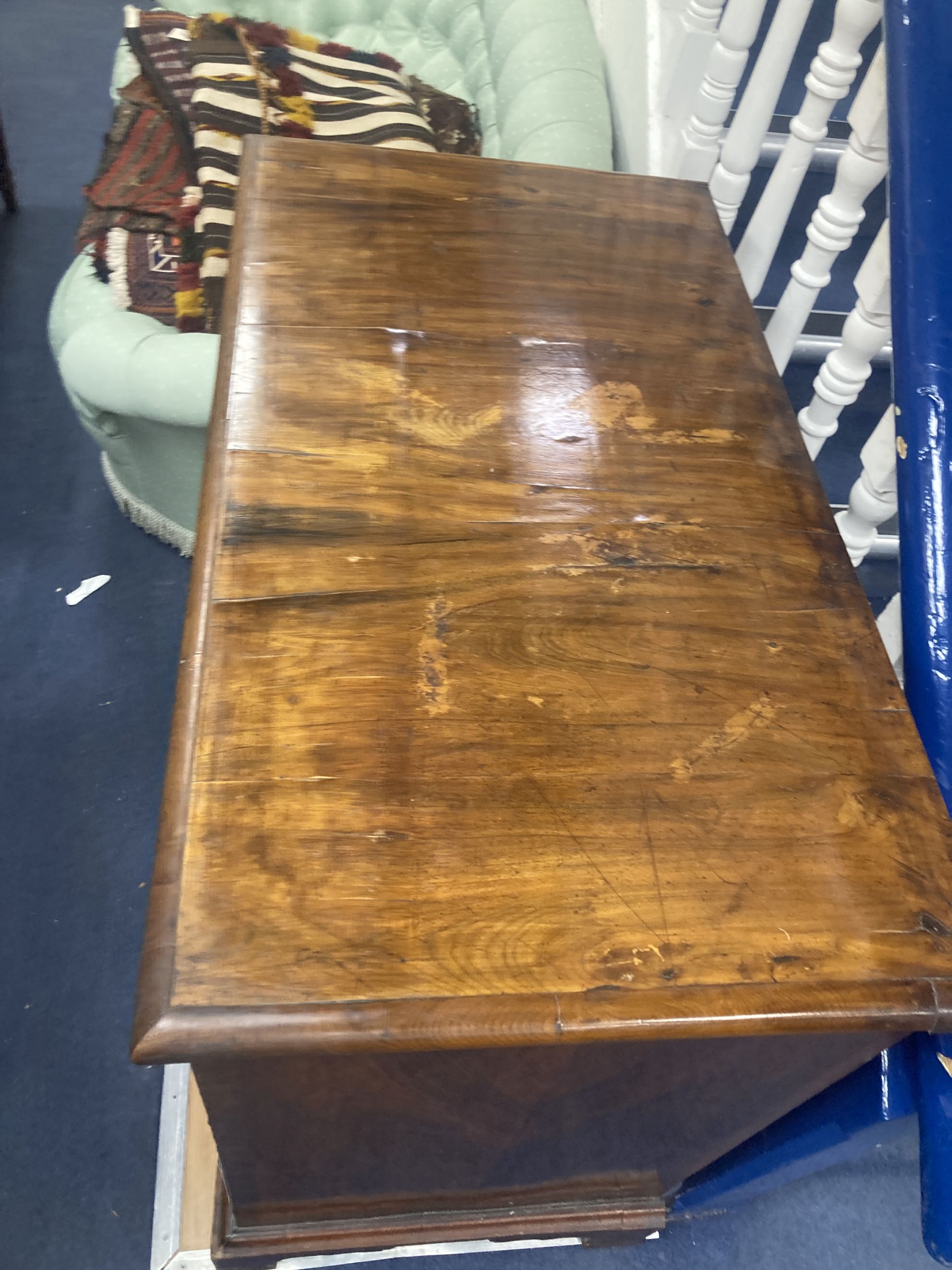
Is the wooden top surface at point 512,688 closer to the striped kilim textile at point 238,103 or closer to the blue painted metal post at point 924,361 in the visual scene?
the blue painted metal post at point 924,361

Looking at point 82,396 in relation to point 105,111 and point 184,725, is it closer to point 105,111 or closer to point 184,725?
point 184,725

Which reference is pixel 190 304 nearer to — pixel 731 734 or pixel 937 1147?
pixel 731 734

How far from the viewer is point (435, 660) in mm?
590

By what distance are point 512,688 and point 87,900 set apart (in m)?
0.93

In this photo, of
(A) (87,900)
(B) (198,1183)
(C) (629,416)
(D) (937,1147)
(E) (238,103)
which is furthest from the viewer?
(E) (238,103)

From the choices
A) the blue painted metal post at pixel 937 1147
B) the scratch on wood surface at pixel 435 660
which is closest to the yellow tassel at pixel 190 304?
the scratch on wood surface at pixel 435 660

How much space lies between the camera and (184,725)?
0.54m

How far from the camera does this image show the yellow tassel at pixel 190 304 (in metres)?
1.45

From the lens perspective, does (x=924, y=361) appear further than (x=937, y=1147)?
Yes

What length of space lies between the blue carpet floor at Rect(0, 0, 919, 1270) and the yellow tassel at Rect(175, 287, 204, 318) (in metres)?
0.41

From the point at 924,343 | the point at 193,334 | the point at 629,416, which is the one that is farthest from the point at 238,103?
the point at 924,343

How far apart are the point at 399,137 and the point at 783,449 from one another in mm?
1220

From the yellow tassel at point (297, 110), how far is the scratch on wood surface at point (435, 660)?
4.71 feet

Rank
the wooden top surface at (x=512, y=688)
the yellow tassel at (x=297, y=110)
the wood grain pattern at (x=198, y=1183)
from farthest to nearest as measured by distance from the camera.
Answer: the yellow tassel at (x=297, y=110)
the wood grain pattern at (x=198, y=1183)
the wooden top surface at (x=512, y=688)
